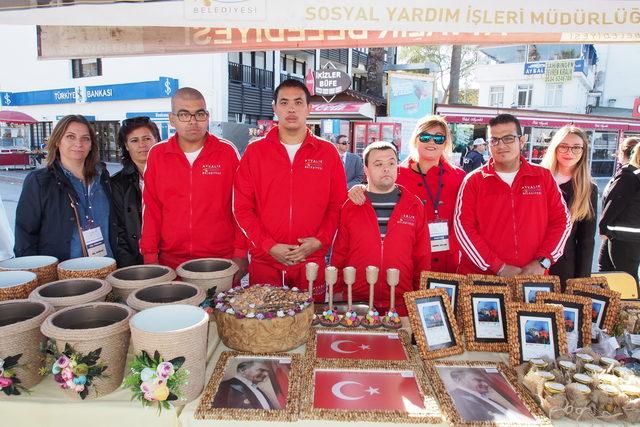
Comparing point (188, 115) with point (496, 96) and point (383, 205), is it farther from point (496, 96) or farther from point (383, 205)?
point (496, 96)

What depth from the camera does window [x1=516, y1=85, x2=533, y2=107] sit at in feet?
89.7

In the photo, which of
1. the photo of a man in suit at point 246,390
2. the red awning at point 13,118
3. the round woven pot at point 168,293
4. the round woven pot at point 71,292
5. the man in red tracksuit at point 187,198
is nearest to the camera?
the photo of a man in suit at point 246,390

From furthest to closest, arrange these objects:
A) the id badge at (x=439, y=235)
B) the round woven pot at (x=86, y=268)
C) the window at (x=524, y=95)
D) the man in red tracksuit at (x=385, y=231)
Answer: the window at (x=524, y=95)
the id badge at (x=439, y=235)
the man in red tracksuit at (x=385, y=231)
the round woven pot at (x=86, y=268)

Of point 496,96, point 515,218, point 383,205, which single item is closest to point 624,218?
point 515,218

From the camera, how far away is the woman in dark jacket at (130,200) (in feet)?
9.45

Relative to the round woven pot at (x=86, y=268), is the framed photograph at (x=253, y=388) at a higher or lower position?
lower

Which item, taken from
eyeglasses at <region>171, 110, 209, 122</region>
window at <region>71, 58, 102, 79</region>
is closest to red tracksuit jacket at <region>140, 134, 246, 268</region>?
eyeglasses at <region>171, 110, 209, 122</region>

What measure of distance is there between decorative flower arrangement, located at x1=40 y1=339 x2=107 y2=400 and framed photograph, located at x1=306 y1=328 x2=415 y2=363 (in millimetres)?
688

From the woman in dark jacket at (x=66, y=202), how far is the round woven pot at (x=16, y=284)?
0.93 metres

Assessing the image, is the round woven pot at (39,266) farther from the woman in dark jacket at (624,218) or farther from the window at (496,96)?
the window at (496,96)

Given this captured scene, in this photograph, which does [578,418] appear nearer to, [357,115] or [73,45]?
[73,45]

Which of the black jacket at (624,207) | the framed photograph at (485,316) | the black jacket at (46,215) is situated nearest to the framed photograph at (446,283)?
the framed photograph at (485,316)

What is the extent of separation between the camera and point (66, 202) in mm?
2611

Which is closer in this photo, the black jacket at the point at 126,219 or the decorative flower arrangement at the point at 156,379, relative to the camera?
the decorative flower arrangement at the point at 156,379
